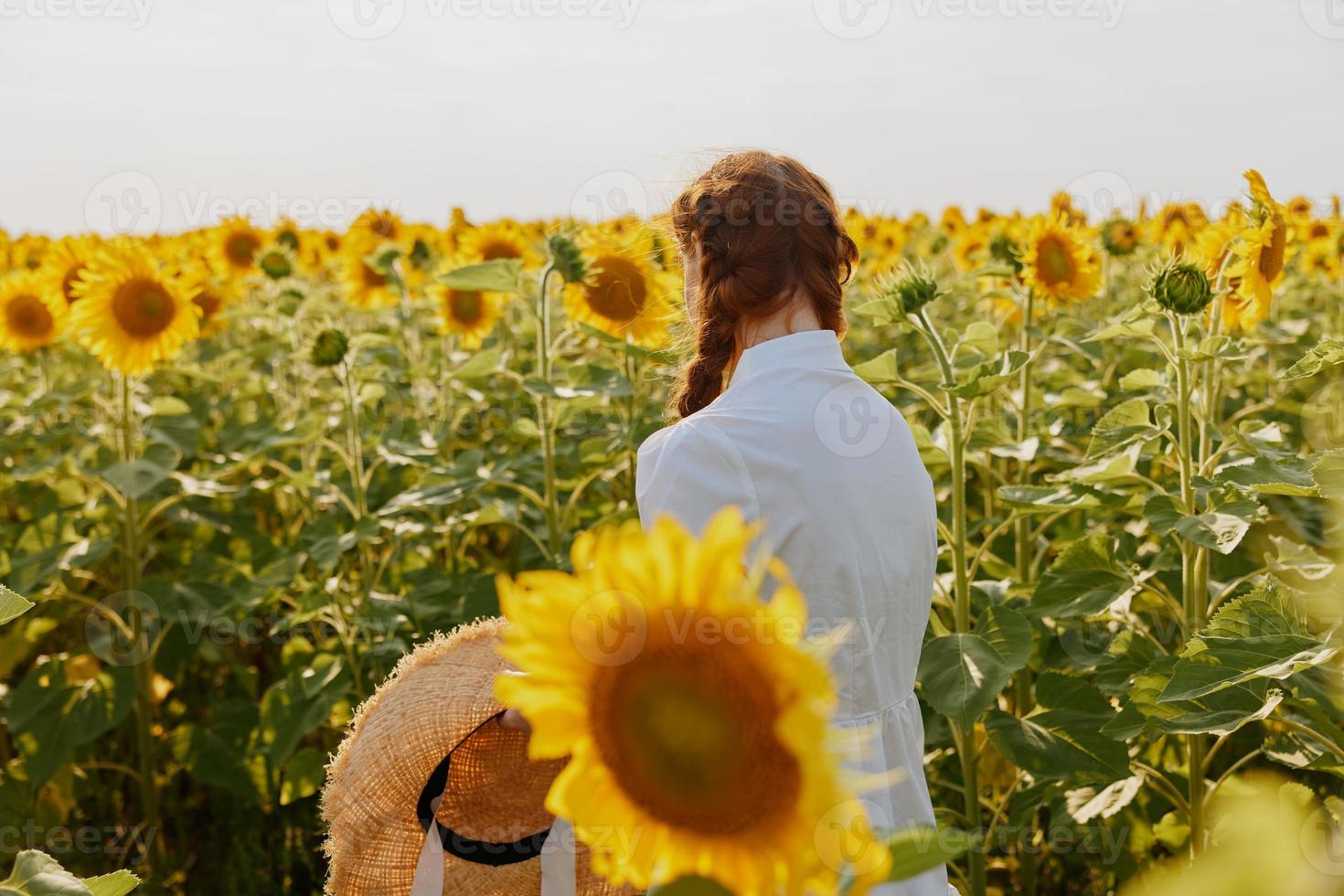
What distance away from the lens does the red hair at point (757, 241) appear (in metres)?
1.61

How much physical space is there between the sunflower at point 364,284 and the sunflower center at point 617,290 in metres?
2.12

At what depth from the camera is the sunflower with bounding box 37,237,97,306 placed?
13.5ft

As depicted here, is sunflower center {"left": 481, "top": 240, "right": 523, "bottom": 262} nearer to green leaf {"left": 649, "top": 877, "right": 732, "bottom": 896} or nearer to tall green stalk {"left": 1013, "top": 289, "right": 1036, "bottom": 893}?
tall green stalk {"left": 1013, "top": 289, "right": 1036, "bottom": 893}

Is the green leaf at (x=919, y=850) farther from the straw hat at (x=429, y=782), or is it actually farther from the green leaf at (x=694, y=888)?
the straw hat at (x=429, y=782)

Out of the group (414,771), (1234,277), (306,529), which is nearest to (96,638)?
(306,529)

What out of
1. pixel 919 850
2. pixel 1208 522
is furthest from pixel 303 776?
pixel 919 850

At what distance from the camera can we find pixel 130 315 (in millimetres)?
3742

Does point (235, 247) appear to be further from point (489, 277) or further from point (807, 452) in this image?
point (807, 452)

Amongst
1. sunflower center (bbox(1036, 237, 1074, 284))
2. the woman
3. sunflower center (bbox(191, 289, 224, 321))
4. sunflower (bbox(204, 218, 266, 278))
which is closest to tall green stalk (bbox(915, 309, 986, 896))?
the woman

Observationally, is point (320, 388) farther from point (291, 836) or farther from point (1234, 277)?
point (1234, 277)

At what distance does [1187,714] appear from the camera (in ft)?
6.37

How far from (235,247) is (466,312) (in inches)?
97.1

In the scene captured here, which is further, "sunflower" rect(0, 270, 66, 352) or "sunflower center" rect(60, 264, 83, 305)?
"sunflower" rect(0, 270, 66, 352)

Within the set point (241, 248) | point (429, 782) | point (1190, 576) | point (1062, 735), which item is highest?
point (241, 248)
